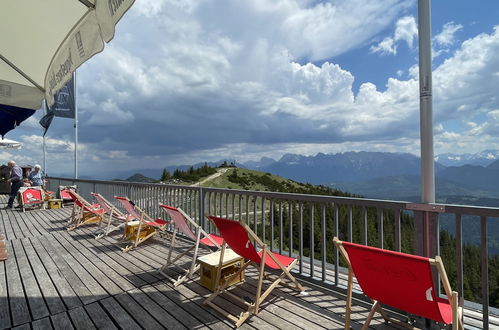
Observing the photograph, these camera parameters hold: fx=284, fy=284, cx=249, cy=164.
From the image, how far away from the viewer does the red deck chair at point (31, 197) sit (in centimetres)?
1071

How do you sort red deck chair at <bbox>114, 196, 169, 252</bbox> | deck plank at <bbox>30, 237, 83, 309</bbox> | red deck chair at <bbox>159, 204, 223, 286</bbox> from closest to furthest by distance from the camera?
deck plank at <bbox>30, 237, 83, 309</bbox>
red deck chair at <bbox>159, 204, 223, 286</bbox>
red deck chair at <bbox>114, 196, 169, 252</bbox>

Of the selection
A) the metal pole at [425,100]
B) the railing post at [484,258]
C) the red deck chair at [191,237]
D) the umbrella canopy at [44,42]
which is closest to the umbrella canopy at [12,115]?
the umbrella canopy at [44,42]

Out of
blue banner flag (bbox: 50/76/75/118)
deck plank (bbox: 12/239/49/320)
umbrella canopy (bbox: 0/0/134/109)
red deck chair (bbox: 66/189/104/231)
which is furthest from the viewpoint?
blue banner flag (bbox: 50/76/75/118)

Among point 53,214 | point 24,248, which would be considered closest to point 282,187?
point 53,214

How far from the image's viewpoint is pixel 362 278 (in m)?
2.50

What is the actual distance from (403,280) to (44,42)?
4.52 m

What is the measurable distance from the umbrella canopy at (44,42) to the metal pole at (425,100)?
9.62ft

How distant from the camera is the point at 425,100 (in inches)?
116

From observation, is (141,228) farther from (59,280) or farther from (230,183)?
(230,183)

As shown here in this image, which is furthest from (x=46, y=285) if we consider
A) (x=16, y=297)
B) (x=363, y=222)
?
(x=363, y=222)

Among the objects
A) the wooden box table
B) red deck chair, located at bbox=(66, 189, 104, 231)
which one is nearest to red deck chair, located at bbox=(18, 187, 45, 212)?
red deck chair, located at bbox=(66, 189, 104, 231)

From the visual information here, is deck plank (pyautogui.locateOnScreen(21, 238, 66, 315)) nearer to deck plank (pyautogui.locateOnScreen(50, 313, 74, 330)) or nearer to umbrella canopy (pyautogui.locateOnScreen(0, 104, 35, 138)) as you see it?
deck plank (pyautogui.locateOnScreen(50, 313, 74, 330))

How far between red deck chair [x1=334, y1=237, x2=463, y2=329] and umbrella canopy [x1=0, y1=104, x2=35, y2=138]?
440cm

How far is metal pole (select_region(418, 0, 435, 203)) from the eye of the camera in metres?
2.89
